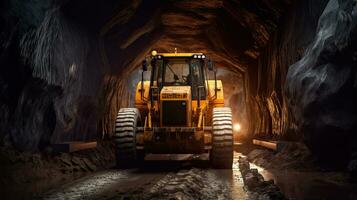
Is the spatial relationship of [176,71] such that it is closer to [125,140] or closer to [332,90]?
[125,140]

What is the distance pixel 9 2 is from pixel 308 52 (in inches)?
239

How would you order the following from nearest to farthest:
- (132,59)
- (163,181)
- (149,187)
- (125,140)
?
1. (149,187)
2. (163,181)
3. (125,140)
4. (132,59)

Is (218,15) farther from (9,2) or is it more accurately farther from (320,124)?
(9,2)

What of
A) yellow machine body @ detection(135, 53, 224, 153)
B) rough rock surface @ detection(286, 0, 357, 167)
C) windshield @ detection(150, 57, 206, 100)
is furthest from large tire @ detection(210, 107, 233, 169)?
rough rock surface @ detection(286, 0, 357, 167)

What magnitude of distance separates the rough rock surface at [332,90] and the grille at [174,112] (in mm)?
2484

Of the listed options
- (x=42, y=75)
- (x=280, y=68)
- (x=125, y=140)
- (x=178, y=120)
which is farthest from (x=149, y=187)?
(x=280, y=68)

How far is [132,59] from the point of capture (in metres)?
15.3

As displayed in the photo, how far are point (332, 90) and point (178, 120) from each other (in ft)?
10.9

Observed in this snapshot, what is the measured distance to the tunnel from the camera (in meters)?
Result: 6.66

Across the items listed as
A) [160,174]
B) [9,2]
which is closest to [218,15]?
[160,174]

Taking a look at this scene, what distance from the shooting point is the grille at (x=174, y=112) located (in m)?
8.55

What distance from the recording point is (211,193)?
205 inches

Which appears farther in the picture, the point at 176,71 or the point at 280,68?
the point at 280,68

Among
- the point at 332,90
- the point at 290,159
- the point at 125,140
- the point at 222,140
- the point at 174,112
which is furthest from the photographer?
the point at 290,159
